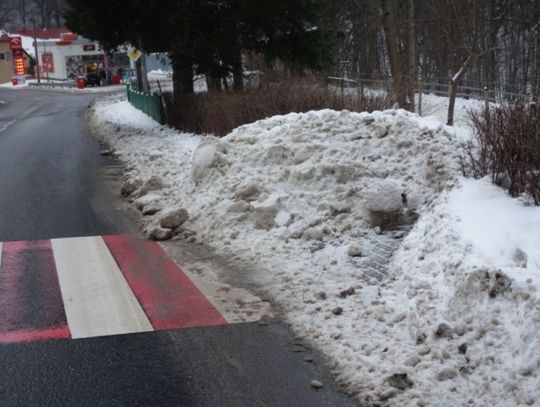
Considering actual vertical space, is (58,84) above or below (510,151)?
above

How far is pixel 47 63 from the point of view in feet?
289

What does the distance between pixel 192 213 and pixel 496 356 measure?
5.34 metres

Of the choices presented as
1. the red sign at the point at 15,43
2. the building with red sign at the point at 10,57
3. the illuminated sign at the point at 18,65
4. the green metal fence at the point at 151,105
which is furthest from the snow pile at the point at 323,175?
the illuminated sign at the point at 18,65

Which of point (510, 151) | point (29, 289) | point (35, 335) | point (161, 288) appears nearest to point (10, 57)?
point (29, 289)

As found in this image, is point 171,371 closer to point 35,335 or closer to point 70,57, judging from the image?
point 35,335

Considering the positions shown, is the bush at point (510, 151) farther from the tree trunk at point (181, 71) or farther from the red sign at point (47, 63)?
the red sign at point (47, 63)

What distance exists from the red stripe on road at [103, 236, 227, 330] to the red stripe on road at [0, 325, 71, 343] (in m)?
0.71

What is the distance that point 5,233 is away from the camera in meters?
8.33

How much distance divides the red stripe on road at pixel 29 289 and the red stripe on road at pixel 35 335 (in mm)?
40

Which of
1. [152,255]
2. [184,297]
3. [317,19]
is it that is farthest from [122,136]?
[184,297]

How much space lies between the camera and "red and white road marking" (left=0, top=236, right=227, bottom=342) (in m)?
5.26

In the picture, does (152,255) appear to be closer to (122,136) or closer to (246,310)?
(246,310)

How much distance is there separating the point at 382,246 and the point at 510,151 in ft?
5.22

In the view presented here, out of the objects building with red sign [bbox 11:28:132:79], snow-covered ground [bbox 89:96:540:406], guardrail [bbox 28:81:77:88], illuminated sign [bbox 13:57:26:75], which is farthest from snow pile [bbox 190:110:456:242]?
illuminated sign [bbox 13:57:26:75]
